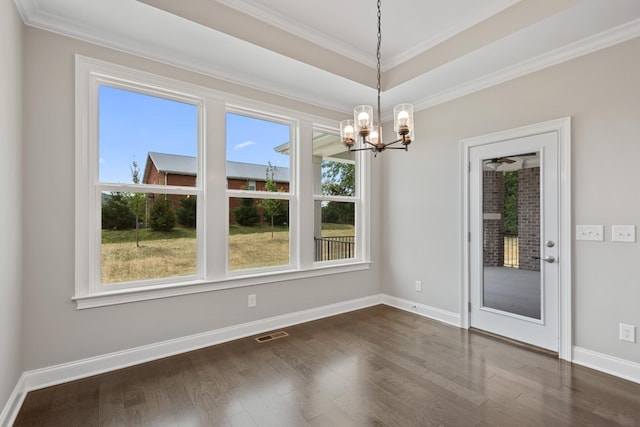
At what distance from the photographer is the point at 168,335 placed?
282cm

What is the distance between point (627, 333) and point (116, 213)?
4.41m

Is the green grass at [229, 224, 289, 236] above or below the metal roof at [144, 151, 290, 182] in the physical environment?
below

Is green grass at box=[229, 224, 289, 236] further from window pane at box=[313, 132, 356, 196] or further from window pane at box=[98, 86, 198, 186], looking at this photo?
window pane at box=[313, 132, 356, 196]

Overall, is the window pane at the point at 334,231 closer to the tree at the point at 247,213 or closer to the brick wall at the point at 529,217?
the tree at the point at 247,213

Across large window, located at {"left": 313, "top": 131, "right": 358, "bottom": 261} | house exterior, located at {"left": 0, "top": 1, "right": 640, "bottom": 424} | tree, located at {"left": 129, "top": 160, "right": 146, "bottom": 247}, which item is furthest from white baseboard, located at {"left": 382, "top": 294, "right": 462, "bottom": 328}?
tree, located at {"left": 129, "top": 160, "right": 146, "bottom": 247}

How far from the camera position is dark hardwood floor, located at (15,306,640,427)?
1.96 meters

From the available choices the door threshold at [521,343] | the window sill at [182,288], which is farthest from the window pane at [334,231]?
the door threshold at [521,343]

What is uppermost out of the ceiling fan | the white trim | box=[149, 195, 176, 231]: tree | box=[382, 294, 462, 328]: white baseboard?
the white trim

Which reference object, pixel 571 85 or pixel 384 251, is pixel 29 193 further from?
pixel 571 85

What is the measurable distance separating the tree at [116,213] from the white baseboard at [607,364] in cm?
417

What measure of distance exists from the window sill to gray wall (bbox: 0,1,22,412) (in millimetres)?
431

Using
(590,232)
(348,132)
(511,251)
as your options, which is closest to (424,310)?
(511,251)

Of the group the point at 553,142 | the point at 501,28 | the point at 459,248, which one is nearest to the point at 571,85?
the point at 553,142

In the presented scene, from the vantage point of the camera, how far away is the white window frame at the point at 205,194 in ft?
8.09
